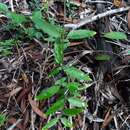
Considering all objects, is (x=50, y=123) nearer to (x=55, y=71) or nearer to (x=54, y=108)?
(x=54, y=108)

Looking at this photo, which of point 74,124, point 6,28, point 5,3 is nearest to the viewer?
point 74,124

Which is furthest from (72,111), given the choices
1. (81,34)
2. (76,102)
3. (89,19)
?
(89,19)

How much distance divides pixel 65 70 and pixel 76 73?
57 millimetres

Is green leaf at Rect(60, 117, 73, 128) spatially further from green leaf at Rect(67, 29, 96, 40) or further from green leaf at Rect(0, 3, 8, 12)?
green leaf at Rect(0, 3, 8, 12)

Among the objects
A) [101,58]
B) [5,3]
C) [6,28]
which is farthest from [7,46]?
[101,58]

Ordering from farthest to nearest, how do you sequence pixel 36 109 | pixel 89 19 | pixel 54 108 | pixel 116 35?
pixel 89 19 < pixel 116 35 < pixel 36 109 < pixel 54 108

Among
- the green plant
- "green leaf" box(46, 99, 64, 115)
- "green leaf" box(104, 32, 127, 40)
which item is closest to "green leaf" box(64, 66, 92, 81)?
the green plant

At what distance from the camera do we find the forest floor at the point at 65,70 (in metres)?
1.76

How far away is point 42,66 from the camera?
187 cm

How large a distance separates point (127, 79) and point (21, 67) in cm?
55

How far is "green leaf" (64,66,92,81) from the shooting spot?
67.0 inches

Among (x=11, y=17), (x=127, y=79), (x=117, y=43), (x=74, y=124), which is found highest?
(x=11, y=17)

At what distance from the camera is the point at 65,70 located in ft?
5.71

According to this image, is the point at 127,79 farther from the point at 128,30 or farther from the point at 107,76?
the point at 128,30
